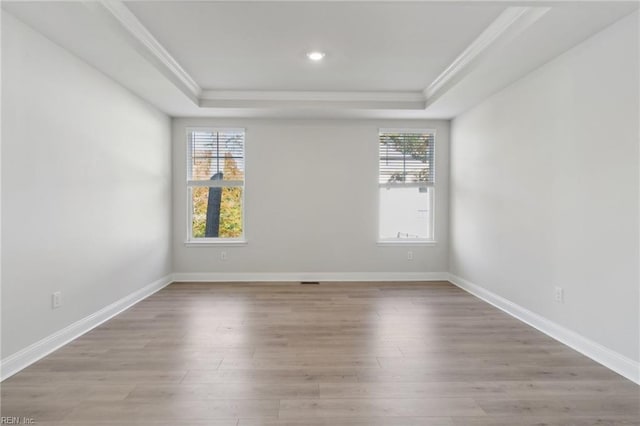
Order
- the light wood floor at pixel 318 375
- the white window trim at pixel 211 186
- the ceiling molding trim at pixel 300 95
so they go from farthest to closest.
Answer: the white window trim at pixel 211 186
the ceiling molding trim at pixel 300 95
the light wood floor at pixel 318 375

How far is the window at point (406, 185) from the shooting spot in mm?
5258

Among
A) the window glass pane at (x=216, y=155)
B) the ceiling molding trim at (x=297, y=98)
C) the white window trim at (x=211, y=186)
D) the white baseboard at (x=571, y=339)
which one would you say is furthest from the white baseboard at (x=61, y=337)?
the white baseboard at (x=571, y=339)

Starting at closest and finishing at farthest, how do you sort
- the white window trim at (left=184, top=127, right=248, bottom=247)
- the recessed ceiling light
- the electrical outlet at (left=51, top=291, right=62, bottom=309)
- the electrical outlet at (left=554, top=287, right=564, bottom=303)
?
the electrical outlet at (left=51, top=291, right=62, bottom=309)
the electrical outlet at (left=554, top=287, right=564, bottom=303)
the recessed ceiling light
the white window trim at (left=184, top=127, right=248, bottom=247)

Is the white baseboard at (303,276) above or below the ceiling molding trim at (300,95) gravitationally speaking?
below

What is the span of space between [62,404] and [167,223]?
3221 millimetres

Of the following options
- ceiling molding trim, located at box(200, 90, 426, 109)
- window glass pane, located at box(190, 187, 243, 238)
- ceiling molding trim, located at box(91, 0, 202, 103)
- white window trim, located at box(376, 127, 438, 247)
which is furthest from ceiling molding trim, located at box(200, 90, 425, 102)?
window glass pane, located at box(190, 187, 243, 238)

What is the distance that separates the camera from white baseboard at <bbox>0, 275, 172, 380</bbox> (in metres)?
2.30

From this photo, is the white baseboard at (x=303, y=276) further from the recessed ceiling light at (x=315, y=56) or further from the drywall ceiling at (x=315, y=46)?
the recessed ceiling light at (x=315, y=56)

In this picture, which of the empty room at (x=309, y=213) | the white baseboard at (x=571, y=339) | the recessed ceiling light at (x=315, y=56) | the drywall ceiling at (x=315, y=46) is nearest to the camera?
the empty room at (x=309, y=213)

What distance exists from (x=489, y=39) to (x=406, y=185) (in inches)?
99.9

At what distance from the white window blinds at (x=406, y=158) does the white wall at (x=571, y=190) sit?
41.2 inches

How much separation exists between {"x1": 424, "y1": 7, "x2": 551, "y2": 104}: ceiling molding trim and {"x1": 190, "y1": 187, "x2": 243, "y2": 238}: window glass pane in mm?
3170

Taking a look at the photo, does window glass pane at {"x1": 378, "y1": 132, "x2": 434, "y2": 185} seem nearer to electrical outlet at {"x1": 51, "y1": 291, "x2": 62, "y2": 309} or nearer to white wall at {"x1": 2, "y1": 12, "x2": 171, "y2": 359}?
white wall at {"x1": 2, "y1": 12, "x2": 171, "y2": 359}

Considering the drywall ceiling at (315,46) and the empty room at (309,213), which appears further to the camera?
the drywall ceiling at (315,46)
